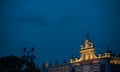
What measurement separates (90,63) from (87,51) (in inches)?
140

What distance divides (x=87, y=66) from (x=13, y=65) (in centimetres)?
3711

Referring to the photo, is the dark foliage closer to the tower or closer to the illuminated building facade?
the illuminated building facade

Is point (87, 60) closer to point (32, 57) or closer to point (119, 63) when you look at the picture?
point (119, 63)

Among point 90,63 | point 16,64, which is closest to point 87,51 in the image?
point 90,63

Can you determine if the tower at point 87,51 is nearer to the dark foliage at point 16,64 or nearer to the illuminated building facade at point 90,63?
the illuminated building facade at point 90,63

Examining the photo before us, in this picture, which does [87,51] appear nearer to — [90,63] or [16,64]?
[90,63]

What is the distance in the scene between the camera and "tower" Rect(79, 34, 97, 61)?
86812 millimetres

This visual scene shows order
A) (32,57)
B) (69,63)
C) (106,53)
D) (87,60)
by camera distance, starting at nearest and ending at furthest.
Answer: (32,57)
(106,53)
(87,60)
(69,63)

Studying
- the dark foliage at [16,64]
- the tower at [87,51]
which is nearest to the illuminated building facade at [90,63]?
the tower at [87,51]

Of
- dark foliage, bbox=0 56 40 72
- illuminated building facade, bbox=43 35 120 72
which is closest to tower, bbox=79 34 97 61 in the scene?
illuminated building facade, bbox=43 35 120 72

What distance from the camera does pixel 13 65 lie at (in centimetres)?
5316

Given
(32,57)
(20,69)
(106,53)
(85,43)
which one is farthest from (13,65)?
(85,43)

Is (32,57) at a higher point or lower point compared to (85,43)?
lower

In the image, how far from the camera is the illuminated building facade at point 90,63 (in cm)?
8112
